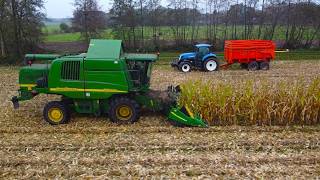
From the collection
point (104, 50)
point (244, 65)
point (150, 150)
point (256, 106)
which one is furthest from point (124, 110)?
point (244, 65)

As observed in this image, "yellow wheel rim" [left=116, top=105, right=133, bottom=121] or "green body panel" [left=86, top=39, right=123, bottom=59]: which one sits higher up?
"green body panel" [left=86, top=39, right=123, bottom=59]

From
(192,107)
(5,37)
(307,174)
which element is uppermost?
(5,37)

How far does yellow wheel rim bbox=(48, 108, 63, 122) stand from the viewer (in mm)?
10508

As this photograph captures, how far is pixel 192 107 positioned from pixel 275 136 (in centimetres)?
221

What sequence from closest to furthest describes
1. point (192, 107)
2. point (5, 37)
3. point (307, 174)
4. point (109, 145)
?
point (307, 174) → point (109, 145) → point (192, 107) → point (5, 37)

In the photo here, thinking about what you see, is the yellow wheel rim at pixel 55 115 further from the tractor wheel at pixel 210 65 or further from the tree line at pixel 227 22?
the tree line at pixel 227 22

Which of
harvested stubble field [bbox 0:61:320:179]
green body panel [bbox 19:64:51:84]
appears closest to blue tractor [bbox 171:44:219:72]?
harvested stubble field [bbox 0:61:320:179]

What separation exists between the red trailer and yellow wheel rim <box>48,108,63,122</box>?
38.0 ft

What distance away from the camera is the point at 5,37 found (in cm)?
2578

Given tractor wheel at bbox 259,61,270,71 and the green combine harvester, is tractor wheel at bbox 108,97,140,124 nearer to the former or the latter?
the green combine harvester

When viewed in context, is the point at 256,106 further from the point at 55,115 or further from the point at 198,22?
the point at 198,22

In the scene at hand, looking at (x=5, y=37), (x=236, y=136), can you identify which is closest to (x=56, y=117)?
(x=236, y=136)

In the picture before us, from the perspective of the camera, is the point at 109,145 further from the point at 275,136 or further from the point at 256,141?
the point at 275,136

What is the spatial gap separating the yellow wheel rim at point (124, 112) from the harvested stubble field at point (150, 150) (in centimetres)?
31
